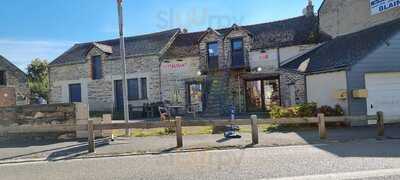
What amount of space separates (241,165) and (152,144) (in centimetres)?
464

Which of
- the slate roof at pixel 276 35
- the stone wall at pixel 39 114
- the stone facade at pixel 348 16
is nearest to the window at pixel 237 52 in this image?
the slate roof at pixel 276 35

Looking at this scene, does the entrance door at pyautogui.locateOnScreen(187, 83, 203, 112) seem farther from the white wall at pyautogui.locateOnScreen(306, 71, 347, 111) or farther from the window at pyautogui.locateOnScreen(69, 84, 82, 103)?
the white wall at pyautogui.locateOnScreen(306, 71, 347, 111)

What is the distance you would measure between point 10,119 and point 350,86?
1260 centimetres

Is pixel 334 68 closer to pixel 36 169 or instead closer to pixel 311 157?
pixel 311 157

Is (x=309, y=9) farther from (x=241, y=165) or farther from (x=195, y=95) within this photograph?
(x=241, y=165)

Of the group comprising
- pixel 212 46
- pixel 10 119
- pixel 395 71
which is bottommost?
pixel 10 119

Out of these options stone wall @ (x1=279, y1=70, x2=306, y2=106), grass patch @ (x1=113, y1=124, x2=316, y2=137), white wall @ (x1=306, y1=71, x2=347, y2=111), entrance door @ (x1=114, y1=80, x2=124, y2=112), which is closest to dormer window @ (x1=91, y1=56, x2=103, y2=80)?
entrance door @ (x1=114, y1=80, x2=124, y2=112)

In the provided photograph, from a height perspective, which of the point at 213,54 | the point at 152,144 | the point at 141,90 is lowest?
the point at 152,144

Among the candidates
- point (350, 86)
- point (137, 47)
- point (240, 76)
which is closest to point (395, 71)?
point (350, 86)

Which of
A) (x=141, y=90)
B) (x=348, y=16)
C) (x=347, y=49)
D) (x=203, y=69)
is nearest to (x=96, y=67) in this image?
(x=141, y=90)

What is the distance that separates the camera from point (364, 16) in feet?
84.3

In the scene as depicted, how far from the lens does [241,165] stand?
9664mm

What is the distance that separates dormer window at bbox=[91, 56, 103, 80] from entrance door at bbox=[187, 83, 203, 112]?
7228 mm

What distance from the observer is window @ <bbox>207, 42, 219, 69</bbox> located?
3081 cm
